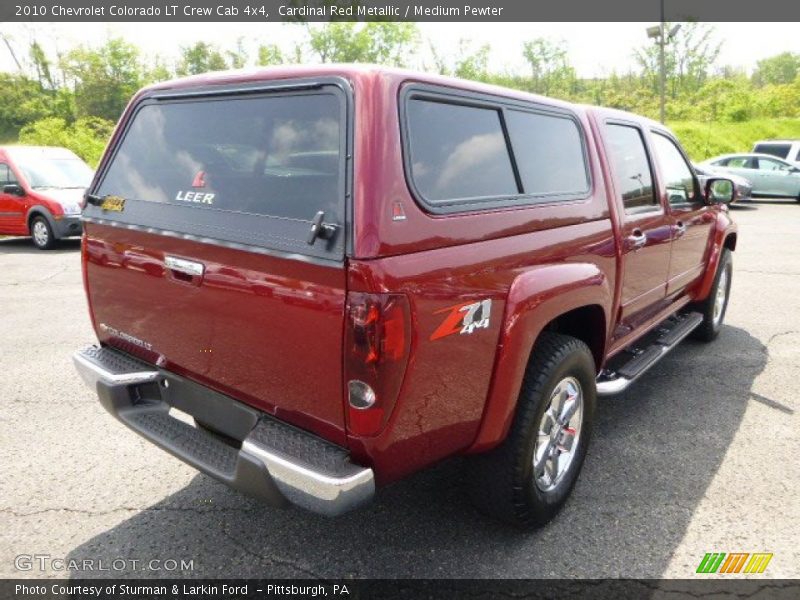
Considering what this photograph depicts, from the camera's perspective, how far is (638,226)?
3.51 m

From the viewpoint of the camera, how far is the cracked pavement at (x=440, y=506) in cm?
252

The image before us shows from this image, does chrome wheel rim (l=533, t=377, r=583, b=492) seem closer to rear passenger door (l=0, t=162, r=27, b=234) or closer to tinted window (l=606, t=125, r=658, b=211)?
tinted window (l=606, t=125, r=658, b=211)

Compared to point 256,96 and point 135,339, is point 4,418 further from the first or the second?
point 256,96

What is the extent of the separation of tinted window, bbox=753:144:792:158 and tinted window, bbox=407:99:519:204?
67.1 feet

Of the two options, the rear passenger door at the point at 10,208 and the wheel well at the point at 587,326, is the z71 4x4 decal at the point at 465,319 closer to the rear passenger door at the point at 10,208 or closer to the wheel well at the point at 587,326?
the wheel well at the point at 587,326

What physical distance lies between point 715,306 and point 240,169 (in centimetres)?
455

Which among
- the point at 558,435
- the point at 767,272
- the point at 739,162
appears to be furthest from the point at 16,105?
the point at 558,435

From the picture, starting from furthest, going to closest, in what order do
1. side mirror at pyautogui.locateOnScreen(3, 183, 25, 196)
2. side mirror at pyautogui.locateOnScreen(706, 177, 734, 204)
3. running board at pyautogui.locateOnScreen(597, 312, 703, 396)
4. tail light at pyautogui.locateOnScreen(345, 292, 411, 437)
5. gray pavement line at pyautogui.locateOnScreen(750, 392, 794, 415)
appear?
1. side mirror at pyautogui.locateOnScreen(3, 183, 25, 196)
2. side mirror at pyautogui.locateOnScreen(706, 177, 734, 204)
3. gray pavement line at pyautogui.locateOnScreen(750, 392, 794, 415)
4. running board at pyautogui.locateOnScreen(597, 312, 703, 396)
5. tail light at pyautogui.locateOnScreen(345, 292, 411, 437)

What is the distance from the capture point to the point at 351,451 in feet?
6.68

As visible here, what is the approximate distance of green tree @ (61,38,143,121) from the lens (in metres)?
55.3

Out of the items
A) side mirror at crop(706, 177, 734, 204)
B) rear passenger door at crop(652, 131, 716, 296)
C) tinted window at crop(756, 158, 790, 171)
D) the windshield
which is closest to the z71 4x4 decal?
rear passenger door at crop(652, 131, 716, 296)

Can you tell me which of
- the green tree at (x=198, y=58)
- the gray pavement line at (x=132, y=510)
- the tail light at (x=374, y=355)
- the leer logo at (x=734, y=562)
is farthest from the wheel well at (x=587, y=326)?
the green tree at (x=198, y=58)

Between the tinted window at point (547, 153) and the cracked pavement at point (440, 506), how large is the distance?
144cm

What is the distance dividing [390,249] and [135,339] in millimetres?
1458
